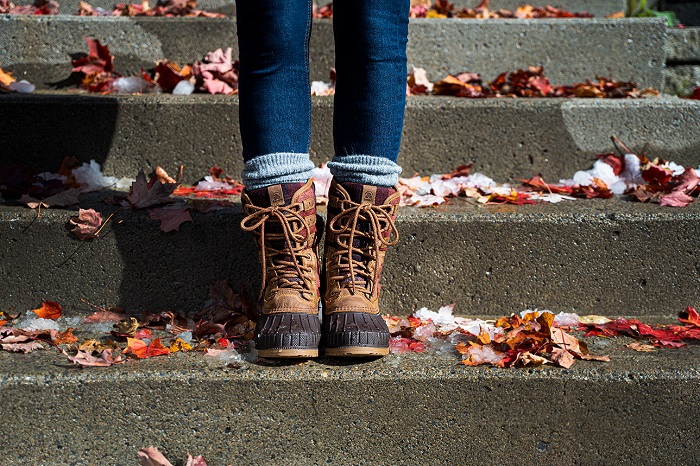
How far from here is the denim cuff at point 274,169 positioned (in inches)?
64.5

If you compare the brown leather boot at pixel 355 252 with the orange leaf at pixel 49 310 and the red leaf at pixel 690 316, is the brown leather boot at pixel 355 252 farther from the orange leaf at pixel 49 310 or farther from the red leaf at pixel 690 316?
the red leaf at pixel 690 316

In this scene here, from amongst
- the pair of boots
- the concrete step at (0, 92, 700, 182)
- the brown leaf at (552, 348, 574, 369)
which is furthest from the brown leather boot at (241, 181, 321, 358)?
the concrete step at (0, 92, 700, 182)

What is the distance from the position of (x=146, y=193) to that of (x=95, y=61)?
90cm

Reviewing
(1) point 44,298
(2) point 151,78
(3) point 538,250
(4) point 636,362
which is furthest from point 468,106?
(1) point 44,298

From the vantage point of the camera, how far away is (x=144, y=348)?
1.67 metres

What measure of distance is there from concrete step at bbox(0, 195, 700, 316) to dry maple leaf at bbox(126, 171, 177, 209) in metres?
0.06

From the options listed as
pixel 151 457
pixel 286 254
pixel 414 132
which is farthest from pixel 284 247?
pixel 414 132

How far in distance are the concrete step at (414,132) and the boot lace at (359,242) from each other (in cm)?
70

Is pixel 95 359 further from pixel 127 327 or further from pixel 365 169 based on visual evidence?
pixel 365 169

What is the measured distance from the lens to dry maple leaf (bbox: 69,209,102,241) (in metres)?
1.90

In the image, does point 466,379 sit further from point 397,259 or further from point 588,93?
point 588,93

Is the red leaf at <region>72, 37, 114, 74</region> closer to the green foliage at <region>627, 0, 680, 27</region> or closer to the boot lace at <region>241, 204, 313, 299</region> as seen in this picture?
the boot lace at <region>241, 204, 313, 299</region>

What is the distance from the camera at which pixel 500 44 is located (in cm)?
277

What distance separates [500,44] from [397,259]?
1282 mm
